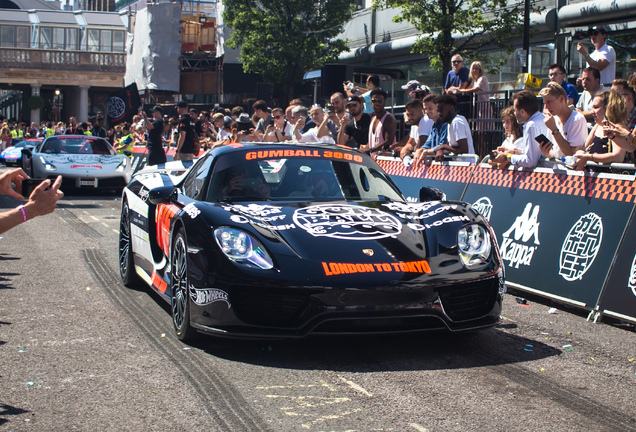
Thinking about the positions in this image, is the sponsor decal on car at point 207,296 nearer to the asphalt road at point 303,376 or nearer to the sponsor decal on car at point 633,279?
the asphalt road at point 303,376

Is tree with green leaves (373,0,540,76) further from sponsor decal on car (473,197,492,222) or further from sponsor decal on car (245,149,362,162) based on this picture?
sponsor decal on car (245,149,362,162)

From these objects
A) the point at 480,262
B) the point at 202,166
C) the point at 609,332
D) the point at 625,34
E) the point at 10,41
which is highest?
the point at 10,41

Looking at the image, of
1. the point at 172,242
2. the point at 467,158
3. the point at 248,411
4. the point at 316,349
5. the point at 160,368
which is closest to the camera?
the point at 248,411

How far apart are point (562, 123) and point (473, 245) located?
343 cm

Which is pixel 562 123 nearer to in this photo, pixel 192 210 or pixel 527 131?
pixel 527 131

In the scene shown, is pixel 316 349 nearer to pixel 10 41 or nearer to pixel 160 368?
pixel 160 368

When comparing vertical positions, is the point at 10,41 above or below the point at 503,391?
above

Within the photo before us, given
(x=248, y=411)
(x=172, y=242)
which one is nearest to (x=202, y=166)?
(x=172, y=242)

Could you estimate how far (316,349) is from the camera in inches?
208

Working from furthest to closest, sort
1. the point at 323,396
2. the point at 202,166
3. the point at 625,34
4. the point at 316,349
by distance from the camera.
→ the point at 625,34 → the point at 202,166 → the point at 316,349 → the point at 323,396

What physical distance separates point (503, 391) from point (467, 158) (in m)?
5.43

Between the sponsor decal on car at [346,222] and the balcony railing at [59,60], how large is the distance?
63776 mm

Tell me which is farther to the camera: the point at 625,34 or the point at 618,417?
the point at 625,34

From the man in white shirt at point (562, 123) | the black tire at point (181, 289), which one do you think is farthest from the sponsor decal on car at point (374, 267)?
the man in white shirt at point (562, 123)
